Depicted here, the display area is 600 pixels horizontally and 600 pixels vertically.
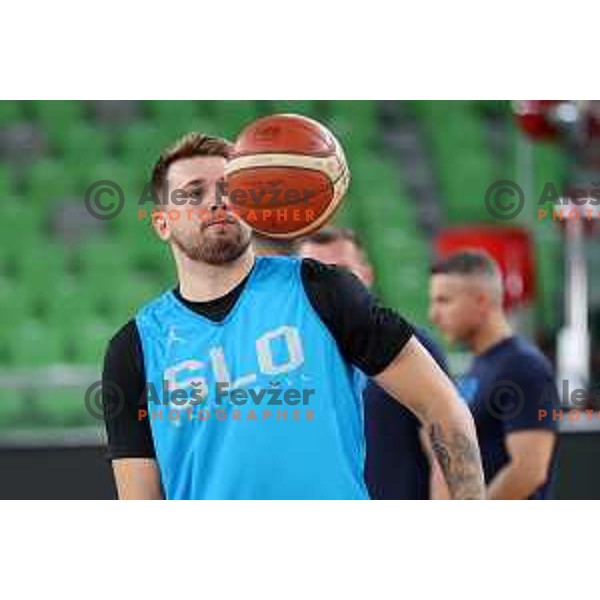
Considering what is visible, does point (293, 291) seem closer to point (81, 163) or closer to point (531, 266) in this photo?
point (531, 266)

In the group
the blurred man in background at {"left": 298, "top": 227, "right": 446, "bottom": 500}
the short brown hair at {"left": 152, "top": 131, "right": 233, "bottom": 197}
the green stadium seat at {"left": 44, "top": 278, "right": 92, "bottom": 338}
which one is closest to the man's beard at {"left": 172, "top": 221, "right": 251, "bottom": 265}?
the short brown hair at {"left": 152, "top": 131, "right": 233, "bottom": 197}

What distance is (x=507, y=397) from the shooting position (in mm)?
3854

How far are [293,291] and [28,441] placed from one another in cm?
344

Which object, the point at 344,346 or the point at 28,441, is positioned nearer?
the point at 344,346

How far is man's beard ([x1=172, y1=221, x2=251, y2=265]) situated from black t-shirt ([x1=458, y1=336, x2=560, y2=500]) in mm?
1312

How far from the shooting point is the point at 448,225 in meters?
8.04

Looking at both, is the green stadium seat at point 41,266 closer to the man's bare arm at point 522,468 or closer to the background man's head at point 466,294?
the background man's head at point 466,294

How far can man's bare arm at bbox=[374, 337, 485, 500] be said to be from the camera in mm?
2584

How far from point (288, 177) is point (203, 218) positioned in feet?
1.23

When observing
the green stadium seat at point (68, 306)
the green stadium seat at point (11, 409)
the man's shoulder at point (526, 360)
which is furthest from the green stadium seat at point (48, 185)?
the man's shoulder at point (526, 360)

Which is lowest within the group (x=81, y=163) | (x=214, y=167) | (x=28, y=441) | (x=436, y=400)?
(x=28, y=441)

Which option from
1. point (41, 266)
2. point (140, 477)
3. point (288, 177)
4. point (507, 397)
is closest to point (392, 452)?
point (507, 397)

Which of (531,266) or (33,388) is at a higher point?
(531,266)

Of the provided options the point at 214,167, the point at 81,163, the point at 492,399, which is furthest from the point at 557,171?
the point at 214,167
